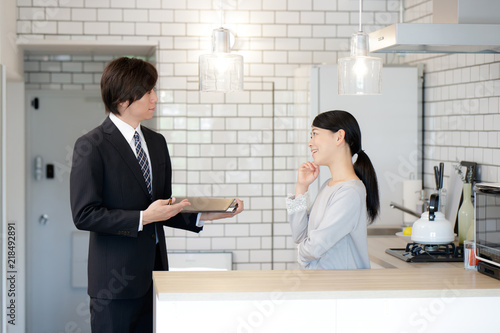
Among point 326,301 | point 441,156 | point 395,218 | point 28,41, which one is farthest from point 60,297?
point 326,301

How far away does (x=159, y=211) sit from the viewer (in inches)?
104

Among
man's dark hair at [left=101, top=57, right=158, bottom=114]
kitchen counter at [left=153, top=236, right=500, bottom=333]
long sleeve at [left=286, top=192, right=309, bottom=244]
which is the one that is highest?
man's dark hair at [left=101, top=57, right=158, bottom=114]

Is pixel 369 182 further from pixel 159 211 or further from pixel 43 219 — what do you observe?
pixel 43 219

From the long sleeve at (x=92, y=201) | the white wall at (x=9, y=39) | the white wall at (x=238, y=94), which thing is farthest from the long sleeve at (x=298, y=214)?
the white wall at (x=9, y=39)

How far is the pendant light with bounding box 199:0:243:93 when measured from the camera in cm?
279

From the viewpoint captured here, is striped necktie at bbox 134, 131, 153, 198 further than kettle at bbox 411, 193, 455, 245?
Result: No

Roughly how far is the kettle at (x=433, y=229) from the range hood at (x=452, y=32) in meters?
0.77

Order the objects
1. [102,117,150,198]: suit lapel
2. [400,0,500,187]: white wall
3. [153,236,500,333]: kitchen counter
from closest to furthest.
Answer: [153,236,500,333]: kitchen counter
[102,117,150,198]: suit lapel
[400,0,500,187]: white wall

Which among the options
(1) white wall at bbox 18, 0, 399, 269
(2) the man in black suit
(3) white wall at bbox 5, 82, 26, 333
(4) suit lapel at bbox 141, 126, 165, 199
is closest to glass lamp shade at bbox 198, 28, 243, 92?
(2) the man in black suit

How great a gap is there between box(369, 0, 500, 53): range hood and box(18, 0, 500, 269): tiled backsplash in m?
1.55

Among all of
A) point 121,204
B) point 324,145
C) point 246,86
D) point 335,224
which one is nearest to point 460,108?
point 324,145

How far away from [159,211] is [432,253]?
5.12 ft

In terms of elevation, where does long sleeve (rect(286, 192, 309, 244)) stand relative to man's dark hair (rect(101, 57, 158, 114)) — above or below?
below

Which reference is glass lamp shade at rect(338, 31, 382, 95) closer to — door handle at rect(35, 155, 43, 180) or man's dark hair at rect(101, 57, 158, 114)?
man's dark hair at rect(101, 57, 158, 114)
